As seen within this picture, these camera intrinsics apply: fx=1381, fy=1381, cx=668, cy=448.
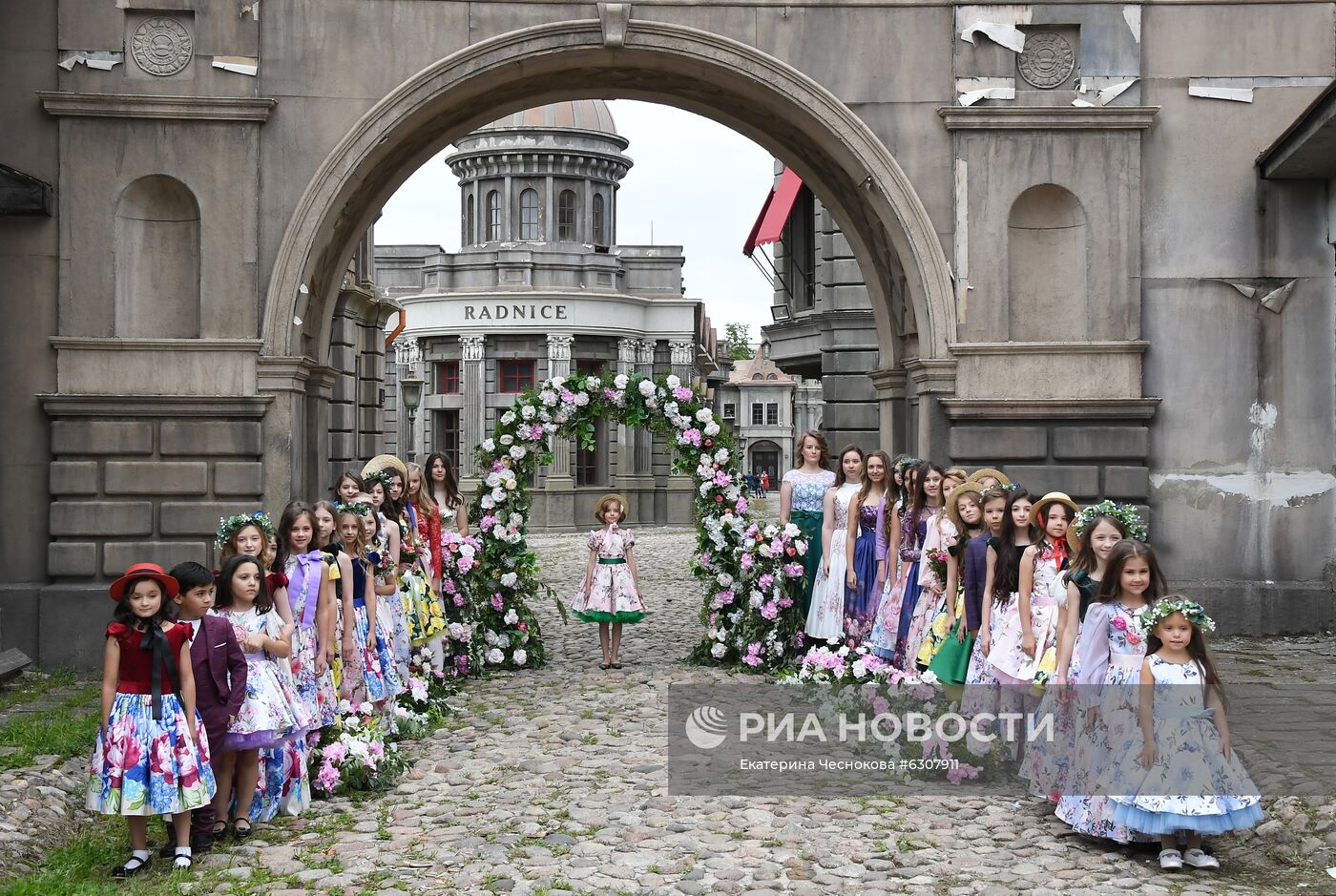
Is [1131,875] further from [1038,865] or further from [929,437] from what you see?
[929,437]

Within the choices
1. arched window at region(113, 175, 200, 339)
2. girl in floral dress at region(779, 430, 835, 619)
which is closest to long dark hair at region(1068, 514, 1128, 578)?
girl in floral dress at region(779, 430, 835, 619)

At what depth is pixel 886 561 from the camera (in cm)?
1109

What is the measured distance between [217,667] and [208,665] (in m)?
0.05

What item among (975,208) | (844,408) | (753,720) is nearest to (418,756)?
(753,720)

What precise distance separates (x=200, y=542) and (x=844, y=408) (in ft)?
33.9

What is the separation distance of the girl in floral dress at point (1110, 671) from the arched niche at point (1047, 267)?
6515 millimetres

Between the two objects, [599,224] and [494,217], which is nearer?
[494,217]

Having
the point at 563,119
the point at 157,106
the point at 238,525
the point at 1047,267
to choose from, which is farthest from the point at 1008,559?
the point at 563,119

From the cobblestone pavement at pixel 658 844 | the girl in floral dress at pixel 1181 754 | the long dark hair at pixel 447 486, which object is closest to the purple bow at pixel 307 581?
the cobblestone pavement at pixel 658 844

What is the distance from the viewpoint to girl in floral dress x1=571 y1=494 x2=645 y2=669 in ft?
41.3

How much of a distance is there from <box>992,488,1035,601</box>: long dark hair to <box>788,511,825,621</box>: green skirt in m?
4.23

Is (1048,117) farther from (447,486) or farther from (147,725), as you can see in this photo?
(147,725)

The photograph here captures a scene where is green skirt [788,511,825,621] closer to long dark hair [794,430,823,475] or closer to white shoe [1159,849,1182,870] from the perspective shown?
long dark hair [794,430,823,475]

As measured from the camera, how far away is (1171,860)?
6.61 metres
